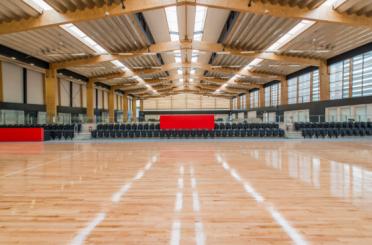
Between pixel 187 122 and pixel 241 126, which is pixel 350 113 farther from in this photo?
pixel 187 122

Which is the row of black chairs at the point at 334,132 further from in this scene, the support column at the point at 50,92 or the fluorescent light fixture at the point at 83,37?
the support column at the point at 50,92

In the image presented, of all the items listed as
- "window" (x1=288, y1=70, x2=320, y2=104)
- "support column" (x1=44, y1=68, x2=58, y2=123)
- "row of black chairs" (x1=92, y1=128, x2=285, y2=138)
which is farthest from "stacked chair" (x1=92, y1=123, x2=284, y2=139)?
"window" (x1=288, y1=70, x2=320, y2=104)

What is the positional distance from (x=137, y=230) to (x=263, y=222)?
4.78 feet

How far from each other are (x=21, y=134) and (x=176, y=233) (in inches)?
656

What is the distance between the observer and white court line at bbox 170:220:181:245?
105 inches

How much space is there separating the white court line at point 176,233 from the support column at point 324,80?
75.0 feet

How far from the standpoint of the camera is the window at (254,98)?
4121 centimetres

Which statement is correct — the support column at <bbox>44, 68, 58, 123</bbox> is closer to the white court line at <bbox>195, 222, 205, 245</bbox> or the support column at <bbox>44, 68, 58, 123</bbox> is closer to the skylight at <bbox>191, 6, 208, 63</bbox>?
the skylight at <bbox>191, 6, 208, 63</bbox>

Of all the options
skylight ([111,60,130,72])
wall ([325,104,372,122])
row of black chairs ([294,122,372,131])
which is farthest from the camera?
skylight ([111,60,130,72])

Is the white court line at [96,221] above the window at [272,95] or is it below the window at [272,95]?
below

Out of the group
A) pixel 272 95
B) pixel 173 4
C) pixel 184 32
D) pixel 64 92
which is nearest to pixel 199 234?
pixel 173 4

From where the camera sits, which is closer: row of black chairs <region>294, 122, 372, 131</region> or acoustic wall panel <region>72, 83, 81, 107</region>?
row of black chairs <region>294, 122, 372, 131</region>

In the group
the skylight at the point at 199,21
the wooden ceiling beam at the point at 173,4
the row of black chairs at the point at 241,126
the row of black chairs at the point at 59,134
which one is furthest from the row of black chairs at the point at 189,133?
the wooden ceiling beam at the point at 173,4

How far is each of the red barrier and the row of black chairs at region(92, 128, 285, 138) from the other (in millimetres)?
3220
